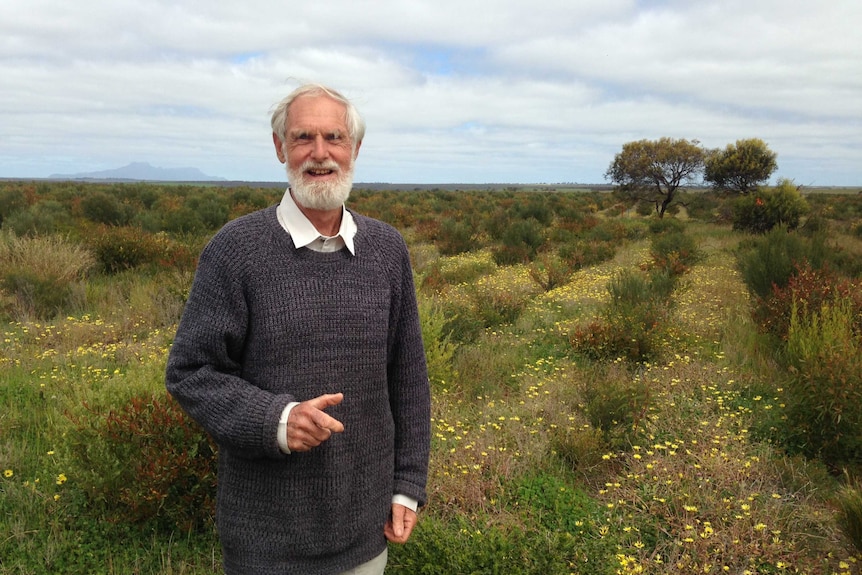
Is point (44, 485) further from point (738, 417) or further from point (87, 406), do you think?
point (738, 417)

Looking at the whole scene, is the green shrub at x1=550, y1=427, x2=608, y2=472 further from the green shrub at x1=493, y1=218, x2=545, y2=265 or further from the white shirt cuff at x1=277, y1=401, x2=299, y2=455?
the green shrub at x1=493, y1=218, x2=545, y2=265

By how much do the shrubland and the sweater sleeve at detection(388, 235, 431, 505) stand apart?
3.56 feet

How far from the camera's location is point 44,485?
3.58m

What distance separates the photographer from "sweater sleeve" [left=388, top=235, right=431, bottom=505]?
1907 mm

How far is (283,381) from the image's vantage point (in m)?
1.60

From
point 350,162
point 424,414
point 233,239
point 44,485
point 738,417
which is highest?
point 350,162

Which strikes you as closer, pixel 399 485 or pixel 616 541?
pixel 399 485

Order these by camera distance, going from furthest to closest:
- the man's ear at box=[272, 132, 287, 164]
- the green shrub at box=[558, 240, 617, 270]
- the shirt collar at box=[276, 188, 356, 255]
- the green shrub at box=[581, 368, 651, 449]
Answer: the green shrub at box=[558, 240, 617, 270] < the green shrub at box=[581, 368, 651, 449] < the man's ear at box=[272, 132, 287, 164] < the shirt collar at box=[276, 188, 356, 255]

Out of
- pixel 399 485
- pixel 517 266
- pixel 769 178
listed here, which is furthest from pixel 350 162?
pixel 769 178

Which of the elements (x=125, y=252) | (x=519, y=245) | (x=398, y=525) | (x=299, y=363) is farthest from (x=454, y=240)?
(x=299, y=363)

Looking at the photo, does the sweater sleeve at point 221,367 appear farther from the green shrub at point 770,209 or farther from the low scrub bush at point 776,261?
the green shrub at point 770,209

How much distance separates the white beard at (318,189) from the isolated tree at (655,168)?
30.6 metres

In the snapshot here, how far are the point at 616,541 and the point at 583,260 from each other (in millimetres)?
10465

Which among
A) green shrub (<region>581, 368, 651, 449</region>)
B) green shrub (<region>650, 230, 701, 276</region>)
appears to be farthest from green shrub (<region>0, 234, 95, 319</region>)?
green shrub (<region>650, 230, 701, 276</region>)
